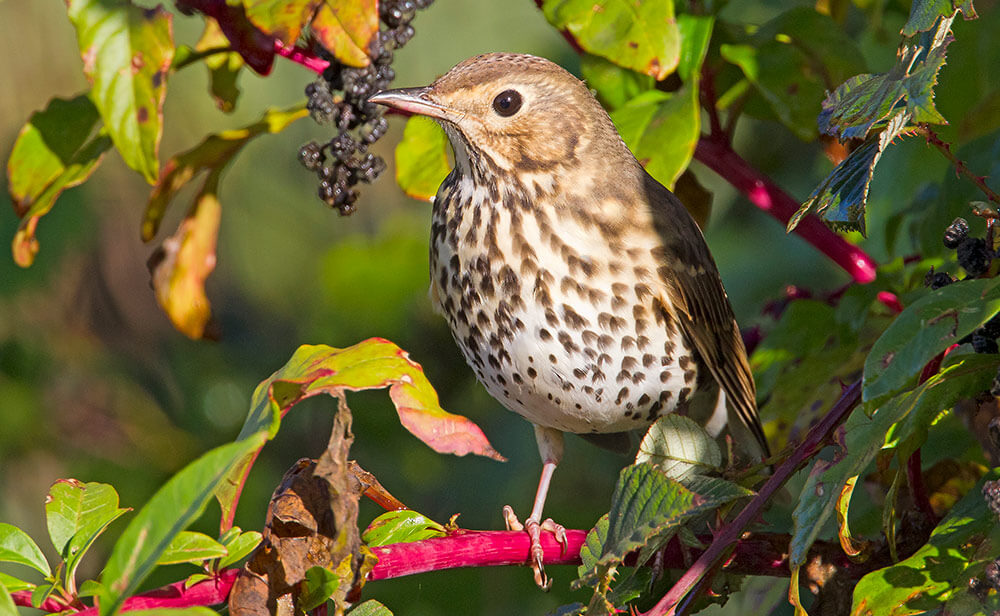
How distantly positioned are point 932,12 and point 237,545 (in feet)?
2.80

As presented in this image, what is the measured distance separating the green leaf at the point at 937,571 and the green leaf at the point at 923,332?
227 millimetres

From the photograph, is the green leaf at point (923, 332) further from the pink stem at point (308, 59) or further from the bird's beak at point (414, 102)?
the pink stem at point (308, 59)

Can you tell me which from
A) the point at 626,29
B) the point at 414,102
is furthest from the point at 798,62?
the point at 414,102

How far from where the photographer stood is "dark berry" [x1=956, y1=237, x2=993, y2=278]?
123 centimetres

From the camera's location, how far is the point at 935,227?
1754mm

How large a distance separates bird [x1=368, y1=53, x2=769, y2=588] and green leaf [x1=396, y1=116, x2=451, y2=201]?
33 mm

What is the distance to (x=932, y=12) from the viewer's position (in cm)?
112

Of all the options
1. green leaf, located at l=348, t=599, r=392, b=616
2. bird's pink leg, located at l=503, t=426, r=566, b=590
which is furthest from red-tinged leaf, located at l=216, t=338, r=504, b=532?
bird's pink leg, located at l=503, t=426, r=566, b=590

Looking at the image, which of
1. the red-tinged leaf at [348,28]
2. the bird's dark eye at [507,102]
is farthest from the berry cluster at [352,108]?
the bird's dark eye at [507,102]

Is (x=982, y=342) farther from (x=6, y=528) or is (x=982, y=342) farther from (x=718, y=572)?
(x=6, y=528)

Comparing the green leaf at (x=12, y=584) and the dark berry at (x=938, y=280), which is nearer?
the green leaf at (x=12, y=584)

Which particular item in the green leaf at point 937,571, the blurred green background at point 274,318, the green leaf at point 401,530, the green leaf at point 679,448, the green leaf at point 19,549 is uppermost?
the green leaf at point 19,549

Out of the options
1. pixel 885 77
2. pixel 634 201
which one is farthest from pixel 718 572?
pixel 634 201

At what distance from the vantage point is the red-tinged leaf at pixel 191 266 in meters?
2.07
